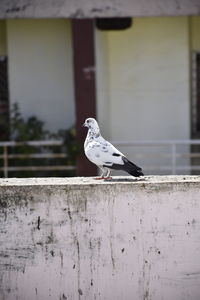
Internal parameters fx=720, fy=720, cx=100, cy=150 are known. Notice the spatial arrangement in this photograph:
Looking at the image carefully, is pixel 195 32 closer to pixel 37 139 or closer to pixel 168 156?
pixel 168 156

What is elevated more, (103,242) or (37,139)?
(37,139)

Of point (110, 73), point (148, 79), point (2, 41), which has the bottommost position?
point (148, 79)

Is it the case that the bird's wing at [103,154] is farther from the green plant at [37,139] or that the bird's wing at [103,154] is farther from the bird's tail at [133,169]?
the green plant at [37,139]

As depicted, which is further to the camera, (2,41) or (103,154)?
(2,41)

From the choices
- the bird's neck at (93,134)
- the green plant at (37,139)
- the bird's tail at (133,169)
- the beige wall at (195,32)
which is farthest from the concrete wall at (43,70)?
the bird's tail at (133,169)

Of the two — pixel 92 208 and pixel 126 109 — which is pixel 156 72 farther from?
pixel 92 208

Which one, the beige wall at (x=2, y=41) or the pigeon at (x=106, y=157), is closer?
the pigeon at (x=106, y=157)

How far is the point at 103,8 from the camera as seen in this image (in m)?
9.05

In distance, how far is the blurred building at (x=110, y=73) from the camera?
9.58 m

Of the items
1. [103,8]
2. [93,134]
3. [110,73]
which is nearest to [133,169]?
[93,134]

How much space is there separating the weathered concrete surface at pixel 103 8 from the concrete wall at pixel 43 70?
129 cm

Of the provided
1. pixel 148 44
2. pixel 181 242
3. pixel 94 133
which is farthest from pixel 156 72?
pixel 181 242

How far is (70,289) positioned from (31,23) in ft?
19.6

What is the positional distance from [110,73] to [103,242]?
5.23 meters
